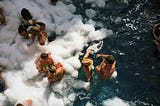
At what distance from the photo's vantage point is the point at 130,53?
25.2 feet

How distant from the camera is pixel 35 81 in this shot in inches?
289

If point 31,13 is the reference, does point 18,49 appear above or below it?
below

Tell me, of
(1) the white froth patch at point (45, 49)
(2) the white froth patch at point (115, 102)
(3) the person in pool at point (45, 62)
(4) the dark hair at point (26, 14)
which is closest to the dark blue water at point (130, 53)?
(2) the white froth patch at point (115, 102)

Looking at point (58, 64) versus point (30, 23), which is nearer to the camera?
point (58, 64)

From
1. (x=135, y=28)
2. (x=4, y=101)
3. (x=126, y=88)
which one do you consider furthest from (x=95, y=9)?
(x=4, y=101)

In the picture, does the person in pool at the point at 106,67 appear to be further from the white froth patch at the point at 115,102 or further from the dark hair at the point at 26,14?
the dark hair at the point at 26,14

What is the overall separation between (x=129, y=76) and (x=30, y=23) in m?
2.50

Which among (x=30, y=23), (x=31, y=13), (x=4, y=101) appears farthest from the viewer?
(x=31, y=13)

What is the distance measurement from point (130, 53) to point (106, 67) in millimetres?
1248

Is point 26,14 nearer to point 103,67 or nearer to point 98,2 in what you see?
point 98,2

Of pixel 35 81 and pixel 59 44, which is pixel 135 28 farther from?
pixel 35 81

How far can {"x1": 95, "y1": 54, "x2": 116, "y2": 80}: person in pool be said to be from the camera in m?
6.57

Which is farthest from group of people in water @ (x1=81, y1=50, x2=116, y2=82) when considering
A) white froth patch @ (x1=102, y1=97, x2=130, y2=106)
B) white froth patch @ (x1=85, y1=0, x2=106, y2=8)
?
white froth patch @ (x1=85, y1=0, x2=106, y2=8)

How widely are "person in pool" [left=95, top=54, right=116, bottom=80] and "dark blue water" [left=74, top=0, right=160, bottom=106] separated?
316mm
